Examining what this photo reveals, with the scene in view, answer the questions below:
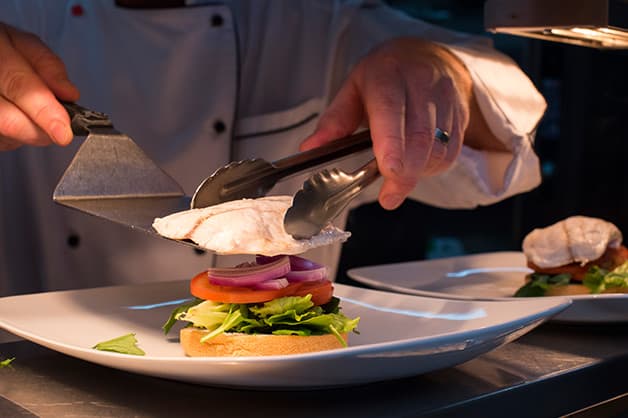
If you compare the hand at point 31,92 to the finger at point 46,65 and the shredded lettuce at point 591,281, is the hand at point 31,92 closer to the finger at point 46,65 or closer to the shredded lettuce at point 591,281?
the finger at point 46,65

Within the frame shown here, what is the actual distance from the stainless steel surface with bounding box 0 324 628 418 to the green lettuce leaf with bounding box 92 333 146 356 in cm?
3

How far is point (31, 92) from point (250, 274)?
0.44 metres

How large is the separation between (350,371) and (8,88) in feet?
2.36

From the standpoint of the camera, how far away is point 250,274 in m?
1.13

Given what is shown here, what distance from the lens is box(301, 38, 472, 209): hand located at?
1.37 metres

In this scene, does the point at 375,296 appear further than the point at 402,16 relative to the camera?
No

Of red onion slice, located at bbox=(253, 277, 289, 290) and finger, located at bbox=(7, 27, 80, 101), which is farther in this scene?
finger, located at bbox=(7, 27, 80, 101)

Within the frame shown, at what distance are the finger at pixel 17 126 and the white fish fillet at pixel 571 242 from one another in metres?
0.96

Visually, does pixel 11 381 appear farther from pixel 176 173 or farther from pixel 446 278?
pixel 176 173

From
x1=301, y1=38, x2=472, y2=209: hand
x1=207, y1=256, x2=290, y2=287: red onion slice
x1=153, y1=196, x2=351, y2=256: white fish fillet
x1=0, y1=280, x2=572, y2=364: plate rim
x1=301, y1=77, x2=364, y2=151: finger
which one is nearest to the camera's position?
x1=0, y1=280, x2=572, y2=364: plate rim

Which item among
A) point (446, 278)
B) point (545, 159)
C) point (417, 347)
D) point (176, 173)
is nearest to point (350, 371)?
point (417, 347)

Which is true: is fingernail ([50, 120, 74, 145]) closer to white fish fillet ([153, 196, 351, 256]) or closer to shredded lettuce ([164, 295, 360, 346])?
white fish fillet ([153, 196, 351, 256])

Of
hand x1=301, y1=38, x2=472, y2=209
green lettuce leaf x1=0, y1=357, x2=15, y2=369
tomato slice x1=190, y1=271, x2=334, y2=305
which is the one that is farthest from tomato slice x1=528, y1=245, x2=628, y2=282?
green lettuce leaf x1=0, y1=357, x2=15, y2=369

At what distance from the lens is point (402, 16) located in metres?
2.29
